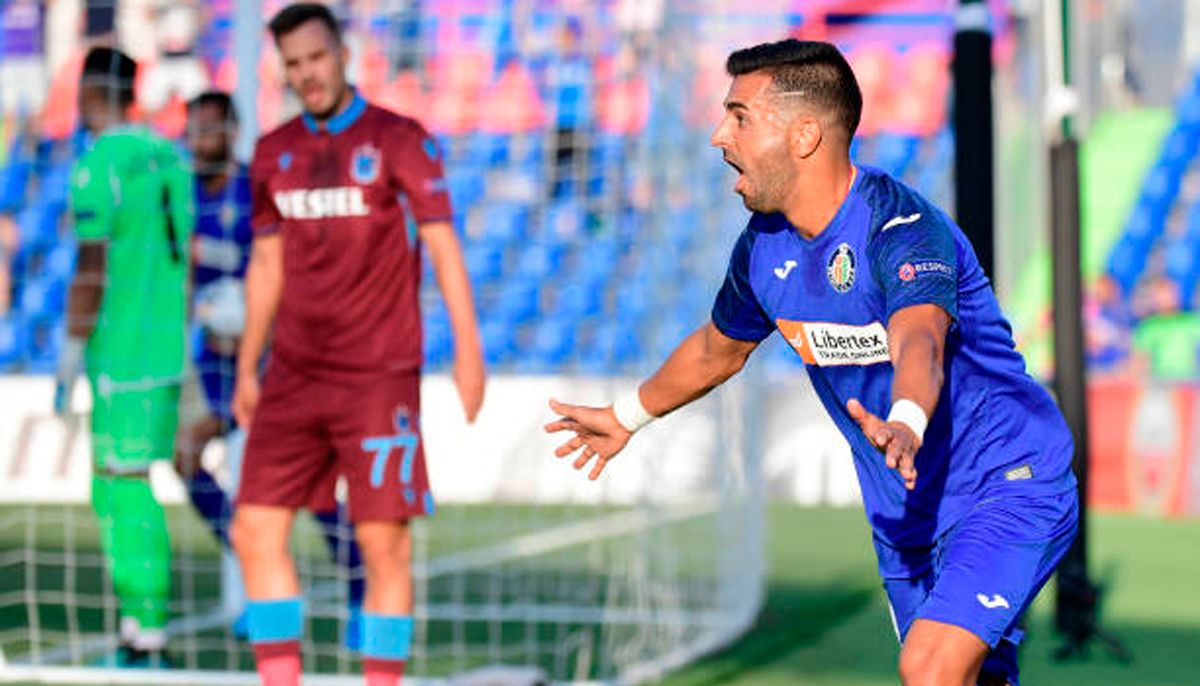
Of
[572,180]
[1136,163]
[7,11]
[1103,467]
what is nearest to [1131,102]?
[1136,163]

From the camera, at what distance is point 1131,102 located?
71.8 ft

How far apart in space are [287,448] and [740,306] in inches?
70.8

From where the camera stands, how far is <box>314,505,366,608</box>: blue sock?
7.09 metres

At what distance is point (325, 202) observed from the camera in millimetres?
5332

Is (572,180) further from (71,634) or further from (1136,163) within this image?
(1136,163)

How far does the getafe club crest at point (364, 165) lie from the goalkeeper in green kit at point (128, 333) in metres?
1.77

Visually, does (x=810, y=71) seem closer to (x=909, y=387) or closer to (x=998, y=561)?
(x=909, y=387)

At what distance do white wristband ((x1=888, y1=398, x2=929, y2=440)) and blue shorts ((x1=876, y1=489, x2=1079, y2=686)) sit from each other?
0.57 metres

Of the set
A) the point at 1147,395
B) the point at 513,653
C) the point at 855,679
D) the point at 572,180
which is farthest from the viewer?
the point at 1147,395

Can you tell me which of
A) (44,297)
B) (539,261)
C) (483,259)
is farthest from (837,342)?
(44,297)

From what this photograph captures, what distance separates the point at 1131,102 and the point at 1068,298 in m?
15.3

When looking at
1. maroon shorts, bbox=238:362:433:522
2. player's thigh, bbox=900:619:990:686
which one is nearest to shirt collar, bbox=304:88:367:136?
maroon shorts, bbox=238:362:433:522

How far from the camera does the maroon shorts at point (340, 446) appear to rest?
17.2 feet

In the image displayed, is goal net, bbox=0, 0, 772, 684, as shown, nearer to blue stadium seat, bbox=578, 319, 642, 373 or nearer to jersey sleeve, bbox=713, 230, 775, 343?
blue stadium seat, bbox=578, 319, 642, 373
